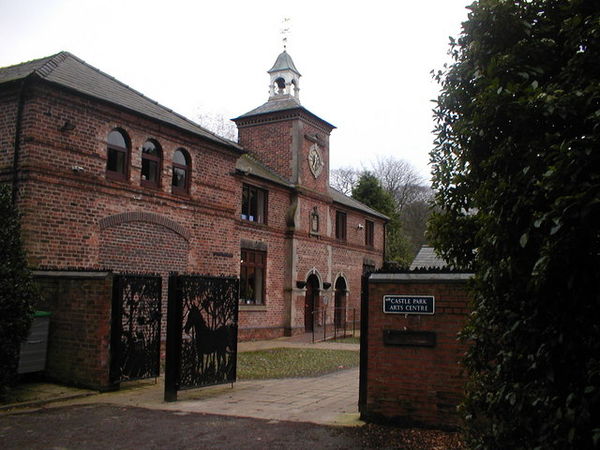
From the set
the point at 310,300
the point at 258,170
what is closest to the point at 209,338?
the point at 258,170

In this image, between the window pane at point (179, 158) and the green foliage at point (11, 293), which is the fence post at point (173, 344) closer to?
the green foliage at point (11, 293)

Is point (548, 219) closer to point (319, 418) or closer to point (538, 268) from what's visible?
point (538, 268)

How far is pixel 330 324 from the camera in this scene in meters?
25.6

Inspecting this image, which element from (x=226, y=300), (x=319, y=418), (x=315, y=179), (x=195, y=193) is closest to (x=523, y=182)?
(x=319, y=418)

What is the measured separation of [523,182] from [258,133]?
22.7m

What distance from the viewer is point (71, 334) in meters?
9.48

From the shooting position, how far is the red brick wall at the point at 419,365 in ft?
Result: 21.4

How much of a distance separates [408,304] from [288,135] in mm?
18284

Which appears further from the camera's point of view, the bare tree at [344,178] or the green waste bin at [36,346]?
the bare tree at [344,178]

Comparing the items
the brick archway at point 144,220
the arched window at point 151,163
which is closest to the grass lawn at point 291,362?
the brick archway at point 144,220

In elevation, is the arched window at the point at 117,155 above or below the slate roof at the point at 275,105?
below

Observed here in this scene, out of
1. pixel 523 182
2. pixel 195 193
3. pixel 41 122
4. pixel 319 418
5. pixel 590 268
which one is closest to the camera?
pixel 590 268

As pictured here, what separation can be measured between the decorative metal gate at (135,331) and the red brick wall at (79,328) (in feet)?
0.45

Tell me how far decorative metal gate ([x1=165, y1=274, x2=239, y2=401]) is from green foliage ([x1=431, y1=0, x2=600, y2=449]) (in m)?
5.54
